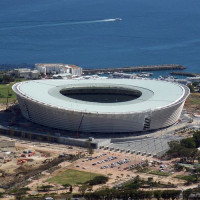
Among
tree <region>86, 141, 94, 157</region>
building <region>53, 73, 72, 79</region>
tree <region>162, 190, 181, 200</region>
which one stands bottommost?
building <region>53, 73, 72, 79</region>

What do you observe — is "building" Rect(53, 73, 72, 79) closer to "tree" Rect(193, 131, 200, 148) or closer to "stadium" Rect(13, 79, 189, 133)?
"stadium" Rect(13, 79, 189, 133)

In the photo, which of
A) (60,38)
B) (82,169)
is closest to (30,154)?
(82,169)

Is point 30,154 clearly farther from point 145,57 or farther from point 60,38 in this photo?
point 60,38

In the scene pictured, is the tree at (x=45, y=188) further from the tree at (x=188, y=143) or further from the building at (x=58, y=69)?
the building at (x=58, y=69)

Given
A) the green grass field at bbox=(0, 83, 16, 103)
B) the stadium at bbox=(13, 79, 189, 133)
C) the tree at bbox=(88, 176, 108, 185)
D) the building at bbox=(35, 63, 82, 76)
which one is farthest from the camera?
the building at bbox=(35, 63, 82, 76)

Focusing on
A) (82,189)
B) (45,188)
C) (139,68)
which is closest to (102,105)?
(45,188)

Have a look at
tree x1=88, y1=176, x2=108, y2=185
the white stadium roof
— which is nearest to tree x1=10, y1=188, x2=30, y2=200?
tree x1=88, y1=176, x2=108, y2=185

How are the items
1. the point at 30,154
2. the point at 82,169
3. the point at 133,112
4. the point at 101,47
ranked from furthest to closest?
the point at 101,47, the point at 133,112, the point at 30,154, the point at 82,169

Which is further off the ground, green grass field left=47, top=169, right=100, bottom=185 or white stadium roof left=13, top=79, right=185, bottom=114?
white stadium roof left=13, top=79, right=185, bottom=114
